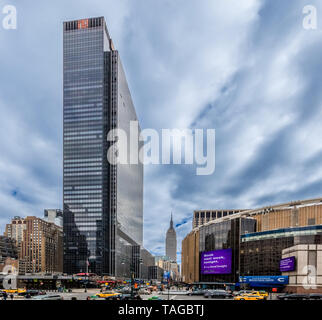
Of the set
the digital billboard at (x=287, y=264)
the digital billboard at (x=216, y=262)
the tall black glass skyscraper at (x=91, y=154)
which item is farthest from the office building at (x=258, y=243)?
the tall black glass skyscraper at (x=91, y=154)

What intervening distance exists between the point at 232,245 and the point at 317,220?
26.9m

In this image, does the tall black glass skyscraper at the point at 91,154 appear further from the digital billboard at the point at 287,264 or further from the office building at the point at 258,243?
the digital billboard at the point at 287,264

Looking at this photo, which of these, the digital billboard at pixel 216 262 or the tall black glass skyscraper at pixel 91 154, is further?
the tall black glass skyscraper at pixel 91 154

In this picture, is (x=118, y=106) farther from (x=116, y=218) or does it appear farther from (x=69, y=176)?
(x=116, y=218)

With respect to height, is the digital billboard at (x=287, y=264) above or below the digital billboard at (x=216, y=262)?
above

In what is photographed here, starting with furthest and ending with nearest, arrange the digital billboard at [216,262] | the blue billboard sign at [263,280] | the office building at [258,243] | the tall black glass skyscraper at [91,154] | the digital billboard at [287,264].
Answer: the tall black glass skyscraper at [91,154]
the digital billboard at [216,262]
the office building at [258,243]
the blue billboard sign at [263,280]
the digital billboard at [287,264]

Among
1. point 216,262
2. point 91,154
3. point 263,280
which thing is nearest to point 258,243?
point 263,280

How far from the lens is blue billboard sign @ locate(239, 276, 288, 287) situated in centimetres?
7876

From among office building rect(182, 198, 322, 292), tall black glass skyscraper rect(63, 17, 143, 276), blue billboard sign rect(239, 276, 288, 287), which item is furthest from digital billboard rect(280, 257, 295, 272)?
tall black glass skyscraper rect(63, 17, 143, 276)

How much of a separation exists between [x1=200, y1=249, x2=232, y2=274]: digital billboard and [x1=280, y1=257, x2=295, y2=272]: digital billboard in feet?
80.2

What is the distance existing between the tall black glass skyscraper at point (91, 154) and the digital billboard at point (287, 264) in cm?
11349

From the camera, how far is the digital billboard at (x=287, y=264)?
72188mm
